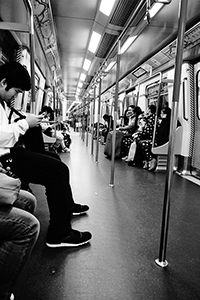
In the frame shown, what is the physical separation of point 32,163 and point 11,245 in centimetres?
75

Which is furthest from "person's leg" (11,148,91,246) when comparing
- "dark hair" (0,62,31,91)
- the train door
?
the train door

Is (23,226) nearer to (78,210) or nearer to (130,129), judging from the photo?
(78,210)

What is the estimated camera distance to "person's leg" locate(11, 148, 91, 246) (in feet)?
5.72

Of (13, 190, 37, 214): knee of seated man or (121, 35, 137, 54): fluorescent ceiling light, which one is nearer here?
(13, 190, 37, 214): knee of seated man

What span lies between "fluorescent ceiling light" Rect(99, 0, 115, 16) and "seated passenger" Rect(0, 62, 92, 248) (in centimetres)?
322

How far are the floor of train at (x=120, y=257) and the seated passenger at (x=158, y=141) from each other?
1.88 meters

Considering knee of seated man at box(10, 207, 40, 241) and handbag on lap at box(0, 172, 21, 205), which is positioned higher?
handbag on lap at box(0, 172, 21, 205)

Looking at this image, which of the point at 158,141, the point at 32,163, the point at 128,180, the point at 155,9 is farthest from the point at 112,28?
the point at 32,163

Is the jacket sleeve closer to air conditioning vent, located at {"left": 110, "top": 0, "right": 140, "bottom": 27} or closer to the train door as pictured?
air conditioning vent, located at {"left": 110, "top": 0, "right": 140, "bottom": 27}

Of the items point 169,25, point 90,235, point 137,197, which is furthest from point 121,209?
point 169,25

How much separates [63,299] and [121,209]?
155 centimetres

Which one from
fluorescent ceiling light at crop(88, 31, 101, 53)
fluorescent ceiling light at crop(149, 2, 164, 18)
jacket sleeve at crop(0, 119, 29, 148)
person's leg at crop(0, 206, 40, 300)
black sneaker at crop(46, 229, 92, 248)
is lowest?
black sneaker at crop(46, 229, 92, 248)

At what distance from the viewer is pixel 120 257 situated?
1804mm

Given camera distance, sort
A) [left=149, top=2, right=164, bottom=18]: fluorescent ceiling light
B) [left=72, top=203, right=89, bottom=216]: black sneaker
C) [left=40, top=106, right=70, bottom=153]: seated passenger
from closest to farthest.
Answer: [left=72, top=203, right=89, bottom=216]: black sneaker → [left=149, top=2, right=164, bottom=18]: fluorescent ceiling light → [left=40, top=106, right=70, bottom=153]: seated passenger
